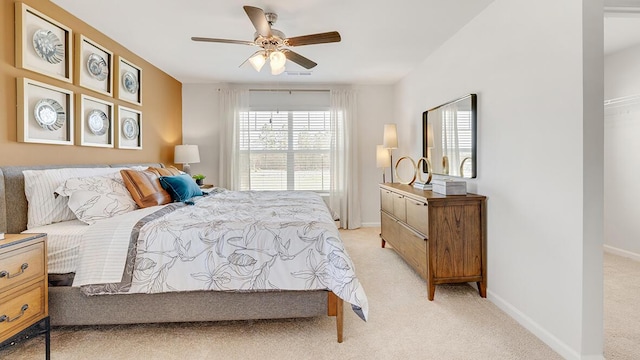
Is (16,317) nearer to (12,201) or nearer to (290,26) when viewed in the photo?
(12,201)

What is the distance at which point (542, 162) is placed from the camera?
2.00m

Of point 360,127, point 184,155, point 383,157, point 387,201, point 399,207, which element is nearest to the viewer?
point 399,207

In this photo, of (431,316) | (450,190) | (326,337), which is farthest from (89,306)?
(450,190)

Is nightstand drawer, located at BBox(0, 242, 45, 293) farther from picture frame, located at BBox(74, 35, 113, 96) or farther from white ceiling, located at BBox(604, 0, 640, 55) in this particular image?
white ceiling, located at BBox(604, 0, 640, 55)

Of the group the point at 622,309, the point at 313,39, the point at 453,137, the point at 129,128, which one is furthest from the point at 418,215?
the point at 129,128

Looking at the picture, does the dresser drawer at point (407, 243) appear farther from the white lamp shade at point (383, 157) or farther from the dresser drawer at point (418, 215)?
the white lamp shade at point (383, 157)

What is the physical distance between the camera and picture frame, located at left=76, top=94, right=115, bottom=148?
2.82 metres

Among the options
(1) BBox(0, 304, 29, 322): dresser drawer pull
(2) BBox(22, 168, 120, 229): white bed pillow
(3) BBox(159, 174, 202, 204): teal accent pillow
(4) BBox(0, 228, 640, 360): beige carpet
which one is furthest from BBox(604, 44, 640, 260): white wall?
(2) BBox(22, 168, 120, 229): white bed pillow

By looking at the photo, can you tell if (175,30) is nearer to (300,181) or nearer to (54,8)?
(54,8)

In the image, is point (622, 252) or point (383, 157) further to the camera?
point (383, 157)

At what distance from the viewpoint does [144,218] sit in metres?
2.12

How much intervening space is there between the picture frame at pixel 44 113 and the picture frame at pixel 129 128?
2.40 ft

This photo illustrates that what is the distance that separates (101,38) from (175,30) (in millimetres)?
776

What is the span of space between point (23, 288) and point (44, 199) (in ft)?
2.60
